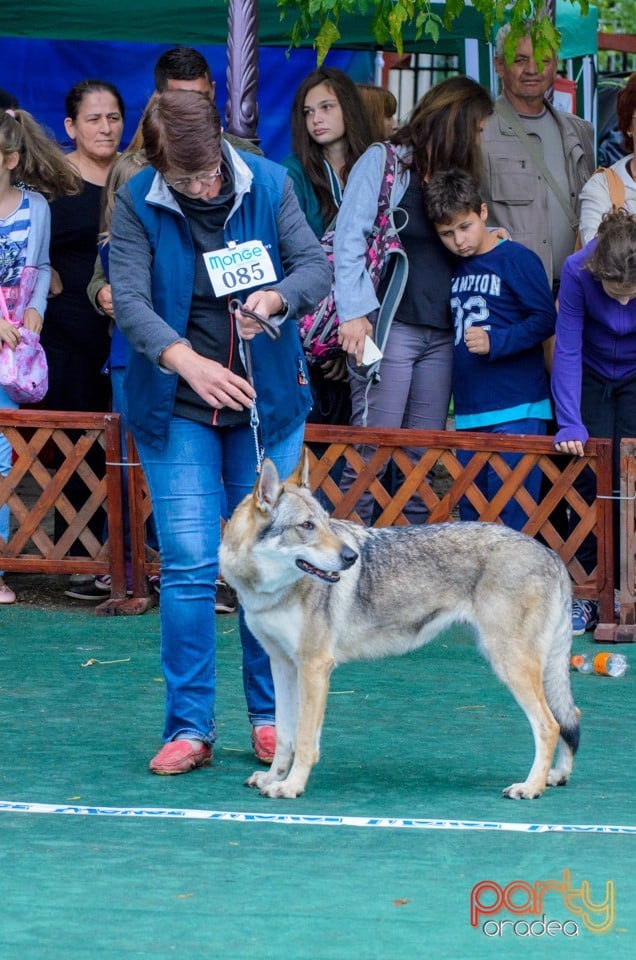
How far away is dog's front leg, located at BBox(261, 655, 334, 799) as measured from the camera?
467 centimetres

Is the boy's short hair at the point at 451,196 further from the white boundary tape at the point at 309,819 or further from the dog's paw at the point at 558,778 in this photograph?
the white boundary tape at the point at 309,819

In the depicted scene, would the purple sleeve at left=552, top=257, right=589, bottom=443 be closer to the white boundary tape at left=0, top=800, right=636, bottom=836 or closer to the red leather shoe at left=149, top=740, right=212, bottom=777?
the red leather shoe at left=149, top=740, right=212, bottom=777

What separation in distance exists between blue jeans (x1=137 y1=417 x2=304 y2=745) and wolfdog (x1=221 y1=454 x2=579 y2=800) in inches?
4.4

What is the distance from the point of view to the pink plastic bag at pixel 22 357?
7.61 meters

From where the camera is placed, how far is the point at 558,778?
4.89 m

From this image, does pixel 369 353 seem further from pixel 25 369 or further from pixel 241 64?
pixel 241 64

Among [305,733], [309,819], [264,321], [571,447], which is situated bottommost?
[309,819]

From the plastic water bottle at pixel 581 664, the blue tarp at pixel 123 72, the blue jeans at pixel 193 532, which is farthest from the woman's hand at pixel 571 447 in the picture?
the blue tarp at pixel 123 72

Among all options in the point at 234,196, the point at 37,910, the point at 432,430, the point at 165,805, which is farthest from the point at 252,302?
the point at 432,430

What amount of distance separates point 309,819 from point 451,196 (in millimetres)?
3735

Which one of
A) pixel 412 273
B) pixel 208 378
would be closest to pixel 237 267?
pixel 208 378

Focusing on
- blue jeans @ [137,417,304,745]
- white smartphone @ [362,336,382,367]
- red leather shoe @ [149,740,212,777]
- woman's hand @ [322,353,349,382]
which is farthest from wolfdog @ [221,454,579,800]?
woman's hand @ [322,353,349,382]

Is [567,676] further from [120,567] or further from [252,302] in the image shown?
[120,567]

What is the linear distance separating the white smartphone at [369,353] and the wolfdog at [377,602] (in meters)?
2.20
